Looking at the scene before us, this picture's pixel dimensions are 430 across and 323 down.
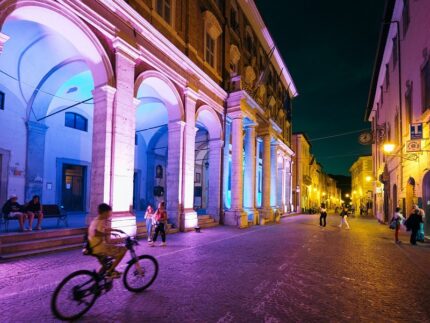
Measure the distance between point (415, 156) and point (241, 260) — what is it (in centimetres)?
1136

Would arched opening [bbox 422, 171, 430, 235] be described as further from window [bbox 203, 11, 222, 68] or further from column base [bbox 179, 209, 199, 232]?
window [bbox 203, 11, 222, 68]

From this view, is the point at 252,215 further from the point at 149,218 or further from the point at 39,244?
the point at 39,244

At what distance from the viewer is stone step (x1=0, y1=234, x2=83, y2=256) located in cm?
801

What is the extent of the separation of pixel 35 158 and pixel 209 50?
11541 mm

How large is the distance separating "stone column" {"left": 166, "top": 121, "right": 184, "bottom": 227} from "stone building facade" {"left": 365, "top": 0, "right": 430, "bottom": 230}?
1046cm

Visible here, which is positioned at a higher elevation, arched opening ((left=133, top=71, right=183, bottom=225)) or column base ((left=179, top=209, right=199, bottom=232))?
arched opening ((left=133, top=71, right=183, bottom=225))

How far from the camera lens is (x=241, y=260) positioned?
8906 millimetres

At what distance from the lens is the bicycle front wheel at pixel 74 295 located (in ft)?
14.5

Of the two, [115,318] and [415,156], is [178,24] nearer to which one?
[415,156]

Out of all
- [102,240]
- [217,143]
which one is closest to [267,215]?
[217,143]

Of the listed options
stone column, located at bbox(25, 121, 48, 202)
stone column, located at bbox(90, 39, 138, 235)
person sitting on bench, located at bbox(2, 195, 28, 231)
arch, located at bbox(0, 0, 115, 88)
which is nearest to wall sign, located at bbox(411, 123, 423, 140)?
stone column, located at bbox(90, 39, 138, 235)

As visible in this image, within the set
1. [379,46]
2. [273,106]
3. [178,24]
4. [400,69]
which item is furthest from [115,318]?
[273,106]

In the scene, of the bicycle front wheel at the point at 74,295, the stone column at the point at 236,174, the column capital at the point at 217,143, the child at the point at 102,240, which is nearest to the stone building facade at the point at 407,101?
the stone column at the point at 236,174

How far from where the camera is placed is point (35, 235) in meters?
8.99
